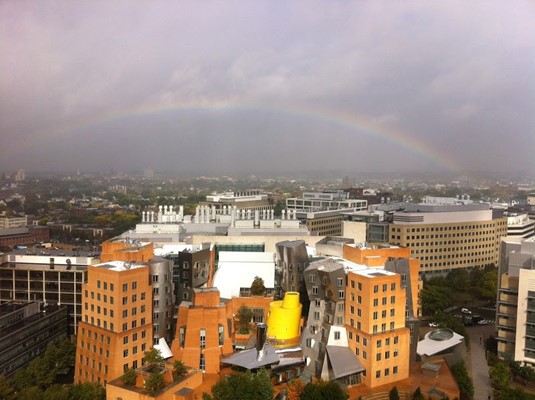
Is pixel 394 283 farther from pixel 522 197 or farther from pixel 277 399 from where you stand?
pixel 522 197

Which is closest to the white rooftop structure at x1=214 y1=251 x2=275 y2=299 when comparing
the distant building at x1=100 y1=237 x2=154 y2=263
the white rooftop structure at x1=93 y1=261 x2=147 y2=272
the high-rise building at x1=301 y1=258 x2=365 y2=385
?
the distant building at x1=100 y1=237 x2=154 y2=263

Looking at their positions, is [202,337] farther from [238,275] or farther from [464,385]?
[464,385]

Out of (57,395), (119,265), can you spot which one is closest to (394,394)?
(57,395)

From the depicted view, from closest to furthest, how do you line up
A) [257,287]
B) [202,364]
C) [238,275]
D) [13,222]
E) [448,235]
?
[202,364]
[257,287]
[238,275]
[448,235]
[13,222]

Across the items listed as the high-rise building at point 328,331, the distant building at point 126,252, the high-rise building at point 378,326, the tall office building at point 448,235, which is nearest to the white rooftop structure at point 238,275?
the distant building at point 126,252

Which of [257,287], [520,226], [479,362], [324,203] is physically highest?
[324,203]

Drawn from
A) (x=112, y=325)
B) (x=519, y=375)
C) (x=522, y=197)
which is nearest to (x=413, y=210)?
(x=519, y=375)
